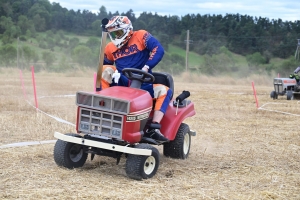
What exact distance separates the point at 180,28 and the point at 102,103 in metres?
47.4

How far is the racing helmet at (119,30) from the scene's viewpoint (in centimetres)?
672

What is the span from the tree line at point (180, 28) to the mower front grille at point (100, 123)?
3902 centimetres

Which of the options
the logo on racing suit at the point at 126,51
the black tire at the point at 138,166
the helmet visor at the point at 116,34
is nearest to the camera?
the black tire at the point at 138,166

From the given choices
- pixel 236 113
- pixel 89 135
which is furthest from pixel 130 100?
pixel 236 113

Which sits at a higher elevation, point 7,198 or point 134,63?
point 134,63

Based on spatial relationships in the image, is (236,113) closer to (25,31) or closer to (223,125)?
(223,125)

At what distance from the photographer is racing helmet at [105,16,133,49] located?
672 centimetres

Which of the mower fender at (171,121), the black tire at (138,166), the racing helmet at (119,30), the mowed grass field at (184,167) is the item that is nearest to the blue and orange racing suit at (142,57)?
the racing helmet at (119,30)

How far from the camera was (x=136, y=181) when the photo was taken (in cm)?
610

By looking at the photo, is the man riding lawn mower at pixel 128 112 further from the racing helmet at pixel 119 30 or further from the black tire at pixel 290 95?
the black tire at pixel 290 95

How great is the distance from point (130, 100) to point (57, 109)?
6931mm

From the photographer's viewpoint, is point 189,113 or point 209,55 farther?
point 209,55

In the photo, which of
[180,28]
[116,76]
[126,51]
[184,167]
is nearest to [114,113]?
[116,76]

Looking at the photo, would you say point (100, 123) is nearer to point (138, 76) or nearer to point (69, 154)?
point (69, 154)
